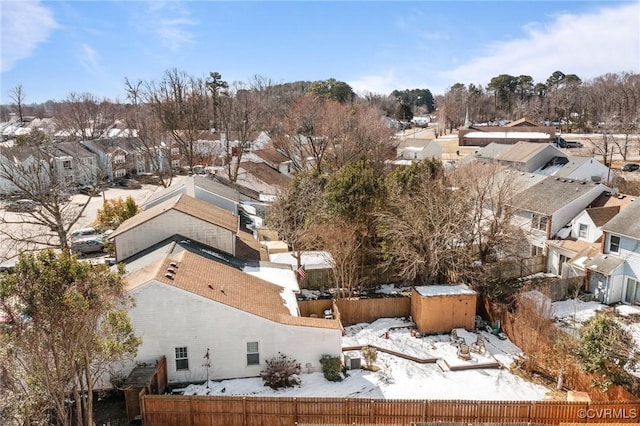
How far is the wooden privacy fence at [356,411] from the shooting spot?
14.4m

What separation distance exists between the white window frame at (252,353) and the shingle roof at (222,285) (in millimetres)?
1250

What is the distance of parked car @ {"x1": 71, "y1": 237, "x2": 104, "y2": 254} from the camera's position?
3428cm

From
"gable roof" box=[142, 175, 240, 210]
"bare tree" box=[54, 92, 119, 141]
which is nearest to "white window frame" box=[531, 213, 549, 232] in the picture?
"gable roof" box=[142, 175, 240, 210]

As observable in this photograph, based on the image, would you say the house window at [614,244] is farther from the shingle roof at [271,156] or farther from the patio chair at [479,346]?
the shingle roof at [271,156]

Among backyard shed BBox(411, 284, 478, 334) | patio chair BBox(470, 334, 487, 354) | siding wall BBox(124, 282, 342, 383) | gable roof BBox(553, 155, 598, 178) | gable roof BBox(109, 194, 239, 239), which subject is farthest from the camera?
gable roof BBox(553, 155, 598, 178)

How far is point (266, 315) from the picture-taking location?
686 inches

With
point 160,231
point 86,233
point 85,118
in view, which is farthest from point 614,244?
point 85,118

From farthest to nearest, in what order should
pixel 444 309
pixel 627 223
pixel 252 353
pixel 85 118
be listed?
pixel 85 118 < pixel 627 223 < pixel 444 309 < pixel 252 353

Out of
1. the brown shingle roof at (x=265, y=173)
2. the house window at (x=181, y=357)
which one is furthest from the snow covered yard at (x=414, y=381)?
the brown shingle roof at (x=265, y=173)

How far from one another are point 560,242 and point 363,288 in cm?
1447

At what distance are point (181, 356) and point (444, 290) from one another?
1380 cm

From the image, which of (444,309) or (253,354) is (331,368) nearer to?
(253,354)

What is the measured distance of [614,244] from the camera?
27.3 meters

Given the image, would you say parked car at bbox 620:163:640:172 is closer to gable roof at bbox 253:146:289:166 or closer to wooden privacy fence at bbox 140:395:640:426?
gable roof at bbox 253:146:289:166
